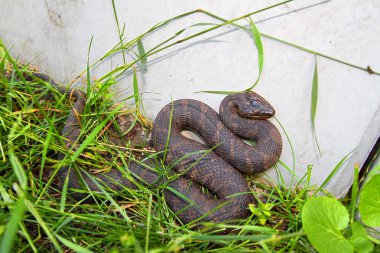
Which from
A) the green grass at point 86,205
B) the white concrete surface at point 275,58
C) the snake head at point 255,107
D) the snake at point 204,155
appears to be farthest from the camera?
the snake head at point 255,107

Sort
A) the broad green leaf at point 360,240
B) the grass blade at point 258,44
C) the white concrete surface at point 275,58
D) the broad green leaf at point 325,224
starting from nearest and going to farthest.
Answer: the broad green leaf at point 325,224, the broad green leaf at point 360,240, the white concrete surface at point 275,58, the grass blade at point 258,44

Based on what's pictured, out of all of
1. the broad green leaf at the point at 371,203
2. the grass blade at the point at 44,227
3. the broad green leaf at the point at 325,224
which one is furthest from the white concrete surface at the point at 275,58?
the grass blade at the point at 44,227

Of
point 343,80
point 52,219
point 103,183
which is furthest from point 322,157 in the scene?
point 52,219

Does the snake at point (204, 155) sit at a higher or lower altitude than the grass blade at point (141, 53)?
lower

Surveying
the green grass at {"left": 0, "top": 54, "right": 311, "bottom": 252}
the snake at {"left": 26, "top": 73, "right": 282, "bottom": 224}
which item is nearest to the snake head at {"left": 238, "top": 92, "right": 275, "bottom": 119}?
the snake at {"left": 26, "top": 73, "right": 282, "bottom": 224}

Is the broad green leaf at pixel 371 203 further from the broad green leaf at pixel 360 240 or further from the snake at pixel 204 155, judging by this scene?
the snake at pixel 204 155

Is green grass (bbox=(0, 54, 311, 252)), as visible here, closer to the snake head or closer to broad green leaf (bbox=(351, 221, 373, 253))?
broad green leaf (bbox=(351, 221, 373, 253))

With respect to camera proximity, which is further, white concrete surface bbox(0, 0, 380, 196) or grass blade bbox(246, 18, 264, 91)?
grass blade bbox(246, 18, 264, 91)
